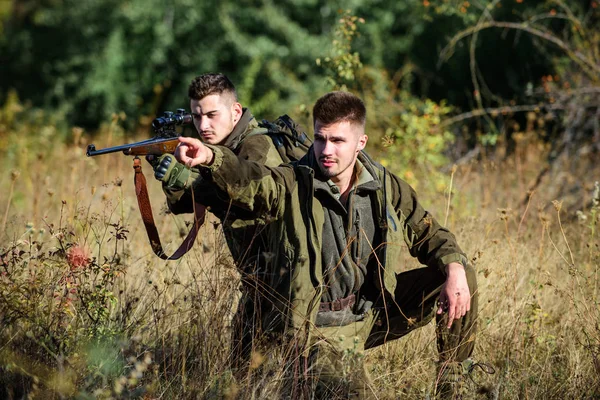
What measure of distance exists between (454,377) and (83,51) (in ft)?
45.7

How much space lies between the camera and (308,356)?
3.71 metres

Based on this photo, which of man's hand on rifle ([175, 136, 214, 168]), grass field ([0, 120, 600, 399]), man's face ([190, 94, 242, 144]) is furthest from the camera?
man's face ([190, 94, 242, 144])

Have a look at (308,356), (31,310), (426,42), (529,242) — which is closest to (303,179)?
(308,356)

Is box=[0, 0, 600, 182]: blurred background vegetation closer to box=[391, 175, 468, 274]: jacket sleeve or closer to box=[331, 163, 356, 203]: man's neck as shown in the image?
box=[391, 175, 468, 274]: jacket sleeve

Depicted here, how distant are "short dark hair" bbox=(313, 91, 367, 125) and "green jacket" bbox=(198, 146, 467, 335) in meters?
0.20

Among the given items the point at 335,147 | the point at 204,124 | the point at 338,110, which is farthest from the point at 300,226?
the point at 204,124

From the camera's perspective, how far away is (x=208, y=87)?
170 inches

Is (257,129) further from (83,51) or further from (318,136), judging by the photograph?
(83,51)

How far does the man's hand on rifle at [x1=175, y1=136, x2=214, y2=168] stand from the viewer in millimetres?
2957

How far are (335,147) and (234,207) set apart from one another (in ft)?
1.93

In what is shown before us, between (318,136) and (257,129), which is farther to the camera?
(257,129)

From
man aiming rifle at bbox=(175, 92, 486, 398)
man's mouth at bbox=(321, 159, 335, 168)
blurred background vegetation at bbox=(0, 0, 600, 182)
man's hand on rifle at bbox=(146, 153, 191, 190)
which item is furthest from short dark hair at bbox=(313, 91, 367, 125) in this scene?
blurred background vegetation at bbox=(0, 0, 600, 182)

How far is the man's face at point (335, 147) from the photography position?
371cm

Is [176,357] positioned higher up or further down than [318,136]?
further down
